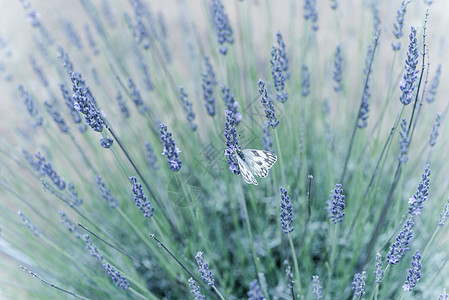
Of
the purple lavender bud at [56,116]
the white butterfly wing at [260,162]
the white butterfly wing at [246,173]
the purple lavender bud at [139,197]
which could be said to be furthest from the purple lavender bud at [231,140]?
the purple lavender bud at [56,116]

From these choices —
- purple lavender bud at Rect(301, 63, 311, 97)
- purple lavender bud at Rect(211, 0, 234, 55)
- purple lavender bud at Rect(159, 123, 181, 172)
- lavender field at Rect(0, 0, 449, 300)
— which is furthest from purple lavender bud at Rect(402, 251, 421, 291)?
purple lavender bud at Rect(211, 0, 234, 55)

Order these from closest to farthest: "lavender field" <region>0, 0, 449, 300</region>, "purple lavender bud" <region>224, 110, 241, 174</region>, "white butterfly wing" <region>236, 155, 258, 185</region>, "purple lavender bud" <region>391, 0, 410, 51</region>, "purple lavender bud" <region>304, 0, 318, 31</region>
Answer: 1. "purple lavender bud" <region>224, 110, 241, 174</region>
2. "white butterfly wing" <region>236, 155, 258, 185</region>
3. "purple lavender bud" <region>391, 0, 410, 51</region>
4. "lavender field" <region>0, 0, 449, 300</region>
5. "purple lavender bud" <region>304, 0, 318, 31</region>

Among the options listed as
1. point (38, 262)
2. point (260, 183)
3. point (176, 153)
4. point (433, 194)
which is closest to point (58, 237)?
point (38, 262)

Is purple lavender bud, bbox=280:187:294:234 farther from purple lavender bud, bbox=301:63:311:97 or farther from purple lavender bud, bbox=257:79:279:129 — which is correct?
purple lavender bud, bbox=301:63:311:97

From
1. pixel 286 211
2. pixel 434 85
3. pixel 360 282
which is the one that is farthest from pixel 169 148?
pixel 434 85

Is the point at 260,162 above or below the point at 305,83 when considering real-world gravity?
below

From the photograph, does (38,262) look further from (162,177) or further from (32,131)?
(32,131)

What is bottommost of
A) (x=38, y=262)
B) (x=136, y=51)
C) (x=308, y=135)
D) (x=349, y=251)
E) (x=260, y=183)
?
(x=38, y=262)

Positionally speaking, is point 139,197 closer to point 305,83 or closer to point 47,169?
point 47,169

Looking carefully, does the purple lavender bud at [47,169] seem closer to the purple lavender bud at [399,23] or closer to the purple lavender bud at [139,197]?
the purple lavender bud at [139,197]
